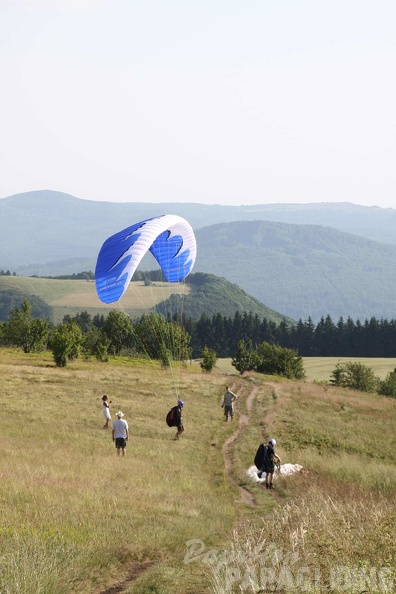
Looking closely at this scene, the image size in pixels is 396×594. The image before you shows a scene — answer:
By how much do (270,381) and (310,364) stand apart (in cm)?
8421

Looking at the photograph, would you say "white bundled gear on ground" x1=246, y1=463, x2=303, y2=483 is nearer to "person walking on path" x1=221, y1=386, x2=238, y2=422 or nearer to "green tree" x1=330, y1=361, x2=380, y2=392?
"person walking on path" x1=221, y1=386, x2=238, y2=422

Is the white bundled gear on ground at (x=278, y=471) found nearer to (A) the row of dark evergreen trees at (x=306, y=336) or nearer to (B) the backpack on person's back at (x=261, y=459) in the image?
(B) the backpack on person's back at (x=261, y=459)

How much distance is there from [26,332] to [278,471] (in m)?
62.1

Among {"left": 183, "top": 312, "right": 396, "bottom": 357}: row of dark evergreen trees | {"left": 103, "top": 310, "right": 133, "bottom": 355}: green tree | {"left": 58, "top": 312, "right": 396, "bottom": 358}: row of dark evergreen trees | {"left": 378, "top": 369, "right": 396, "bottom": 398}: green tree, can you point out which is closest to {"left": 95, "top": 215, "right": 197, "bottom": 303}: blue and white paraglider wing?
{"left": 378, "top": 369, "right": 396, "bottom": 398}: green tree

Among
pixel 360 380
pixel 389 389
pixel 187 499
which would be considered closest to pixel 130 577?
pixel 187 499

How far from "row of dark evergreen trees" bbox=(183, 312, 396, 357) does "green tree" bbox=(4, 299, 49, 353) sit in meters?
95.4

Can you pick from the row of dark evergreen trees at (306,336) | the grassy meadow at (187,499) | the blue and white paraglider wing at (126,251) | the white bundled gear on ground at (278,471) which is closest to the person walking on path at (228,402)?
the grassy meadow at (187,499)

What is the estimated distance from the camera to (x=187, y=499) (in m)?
16.6

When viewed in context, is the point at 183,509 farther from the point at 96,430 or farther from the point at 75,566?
the point at 96,430

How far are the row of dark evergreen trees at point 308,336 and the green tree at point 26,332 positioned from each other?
9541cm

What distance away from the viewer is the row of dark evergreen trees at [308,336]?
6855 inches

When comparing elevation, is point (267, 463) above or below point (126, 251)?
below

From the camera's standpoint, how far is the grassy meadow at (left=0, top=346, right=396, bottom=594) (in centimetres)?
898

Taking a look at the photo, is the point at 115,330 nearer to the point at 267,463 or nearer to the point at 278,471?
the point at 278,471
